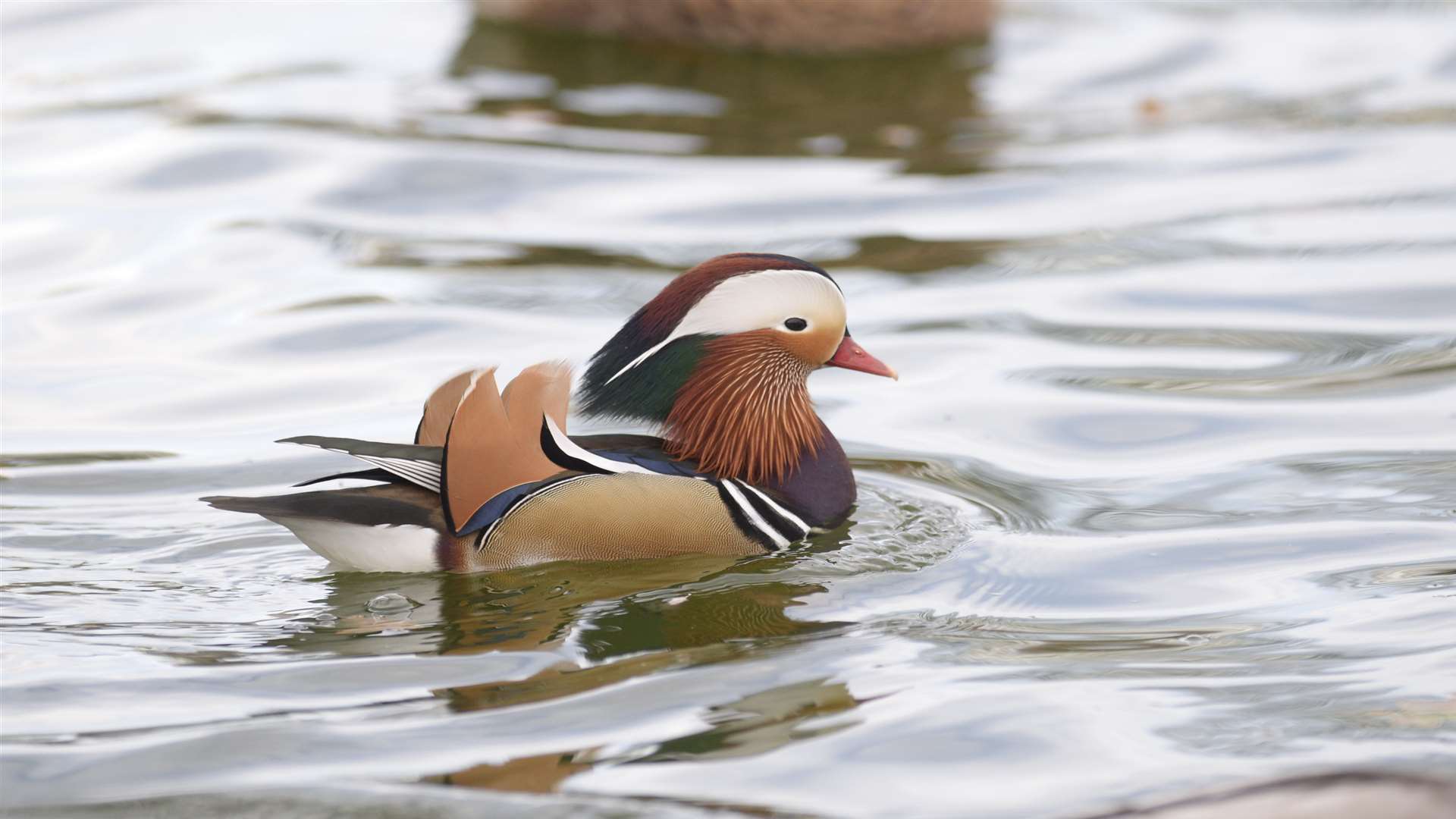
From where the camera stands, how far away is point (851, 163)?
31.4 ft

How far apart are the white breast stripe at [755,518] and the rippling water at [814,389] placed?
0.42 ft

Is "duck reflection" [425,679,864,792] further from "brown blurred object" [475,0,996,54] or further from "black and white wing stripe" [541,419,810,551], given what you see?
"brown blurred object" [475,0,996,54]

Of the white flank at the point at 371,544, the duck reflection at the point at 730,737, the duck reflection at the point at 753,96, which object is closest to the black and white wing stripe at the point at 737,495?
the white flank at the point at 371,544

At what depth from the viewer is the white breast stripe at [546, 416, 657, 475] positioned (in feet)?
16.0

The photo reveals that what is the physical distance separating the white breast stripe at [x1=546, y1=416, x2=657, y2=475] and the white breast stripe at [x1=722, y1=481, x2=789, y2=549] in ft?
0.95

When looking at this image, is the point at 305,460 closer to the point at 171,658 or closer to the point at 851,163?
the point at 171,658

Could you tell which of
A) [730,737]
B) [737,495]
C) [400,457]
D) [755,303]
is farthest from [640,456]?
[730,737]

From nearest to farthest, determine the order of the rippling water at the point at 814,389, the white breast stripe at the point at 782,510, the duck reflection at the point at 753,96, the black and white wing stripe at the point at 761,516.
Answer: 1. the rippling water at the point at 814,389
2. the black and white wing stripe at the point at 761,516
3. the white breast stripe at the point at 782,510
4. the duck reflection at the point at 753,96

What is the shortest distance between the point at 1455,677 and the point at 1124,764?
881 millimetres

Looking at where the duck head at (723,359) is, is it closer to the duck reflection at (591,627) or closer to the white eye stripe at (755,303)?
the white eye stripe at (755,303)

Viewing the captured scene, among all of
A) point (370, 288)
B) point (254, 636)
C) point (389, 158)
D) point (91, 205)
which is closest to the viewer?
point (254, 636)

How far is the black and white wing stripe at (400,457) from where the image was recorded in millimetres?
4828

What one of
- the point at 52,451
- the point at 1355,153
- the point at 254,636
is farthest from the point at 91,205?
the point at 1355,153

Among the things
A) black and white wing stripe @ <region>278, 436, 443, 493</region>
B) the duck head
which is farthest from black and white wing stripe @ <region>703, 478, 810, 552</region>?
black and white wing stripe @ <region>278, 436, 443, 493</region>
